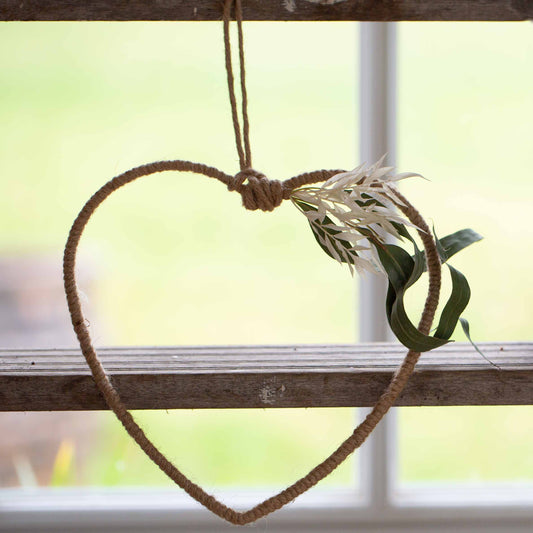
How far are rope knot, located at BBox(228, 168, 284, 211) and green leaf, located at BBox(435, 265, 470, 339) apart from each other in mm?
160

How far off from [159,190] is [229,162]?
4.3 inches

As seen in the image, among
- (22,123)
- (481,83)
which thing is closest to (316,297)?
(481,83)

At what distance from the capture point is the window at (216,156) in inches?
39.5

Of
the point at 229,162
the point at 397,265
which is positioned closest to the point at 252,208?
the point at 397,265

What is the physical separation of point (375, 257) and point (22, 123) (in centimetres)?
65

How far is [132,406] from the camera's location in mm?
552

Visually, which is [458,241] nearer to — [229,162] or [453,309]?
[453,309]

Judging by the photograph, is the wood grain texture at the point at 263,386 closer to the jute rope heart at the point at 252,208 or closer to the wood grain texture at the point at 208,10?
the jute rope heart at the point at 252,208

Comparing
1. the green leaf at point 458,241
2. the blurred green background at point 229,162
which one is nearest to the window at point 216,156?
the blurred green background at point 229,162

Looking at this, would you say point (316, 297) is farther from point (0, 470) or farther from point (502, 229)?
point (0, 470)

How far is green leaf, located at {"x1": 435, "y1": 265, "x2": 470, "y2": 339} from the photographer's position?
1.84 ft

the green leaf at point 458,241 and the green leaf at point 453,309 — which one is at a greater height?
the green leaf at point 458,241

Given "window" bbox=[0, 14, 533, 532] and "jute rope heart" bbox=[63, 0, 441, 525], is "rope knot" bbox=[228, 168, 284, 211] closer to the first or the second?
"jute rope heart" bbox=[63, 0, 441, 525]

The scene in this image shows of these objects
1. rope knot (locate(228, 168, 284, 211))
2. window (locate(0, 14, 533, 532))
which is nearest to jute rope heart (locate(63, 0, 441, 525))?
rope knot (locate(228, 168, 284, 211))
